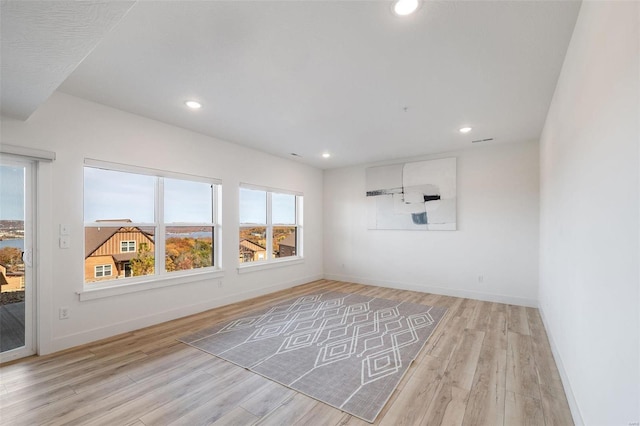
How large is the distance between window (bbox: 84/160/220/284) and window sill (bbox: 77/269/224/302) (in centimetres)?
10

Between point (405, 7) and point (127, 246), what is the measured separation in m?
3.83

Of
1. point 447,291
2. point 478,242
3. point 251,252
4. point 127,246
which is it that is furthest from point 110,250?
point 478,242

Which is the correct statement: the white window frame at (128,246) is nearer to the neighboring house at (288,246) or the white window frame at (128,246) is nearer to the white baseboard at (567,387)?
the neighboring house at (288,246)

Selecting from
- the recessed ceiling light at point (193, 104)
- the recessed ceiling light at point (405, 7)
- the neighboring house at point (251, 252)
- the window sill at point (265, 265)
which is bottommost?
the window sill at point (265, 265)

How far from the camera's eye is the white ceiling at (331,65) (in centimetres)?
178

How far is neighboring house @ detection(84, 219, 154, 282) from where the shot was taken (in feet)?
10.4

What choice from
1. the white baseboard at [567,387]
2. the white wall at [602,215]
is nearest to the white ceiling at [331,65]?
the white wall at [602,215]

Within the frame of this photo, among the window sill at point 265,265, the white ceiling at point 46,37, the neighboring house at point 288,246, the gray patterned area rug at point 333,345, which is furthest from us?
the neighboring house at point 288,246

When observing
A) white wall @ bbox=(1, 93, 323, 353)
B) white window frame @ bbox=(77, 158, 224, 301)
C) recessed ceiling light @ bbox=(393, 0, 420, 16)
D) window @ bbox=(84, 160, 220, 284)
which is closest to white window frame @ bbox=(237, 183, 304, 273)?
white wall @ bbox=(1, 93, 323, 353)

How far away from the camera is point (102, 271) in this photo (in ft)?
10.7

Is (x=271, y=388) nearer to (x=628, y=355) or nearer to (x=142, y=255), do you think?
(x=628, y=355)

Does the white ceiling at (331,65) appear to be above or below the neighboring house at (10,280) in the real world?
above

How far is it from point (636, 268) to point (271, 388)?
2308 mm

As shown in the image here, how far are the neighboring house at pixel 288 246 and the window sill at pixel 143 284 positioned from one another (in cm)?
158
